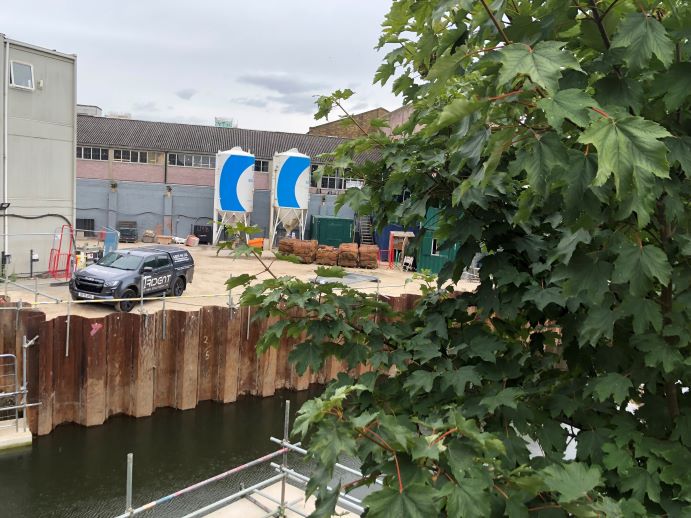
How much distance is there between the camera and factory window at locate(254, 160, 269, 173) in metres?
50.5

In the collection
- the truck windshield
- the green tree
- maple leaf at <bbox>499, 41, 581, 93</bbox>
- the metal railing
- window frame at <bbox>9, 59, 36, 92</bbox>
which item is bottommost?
the metal railing

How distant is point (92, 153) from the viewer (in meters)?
47.6

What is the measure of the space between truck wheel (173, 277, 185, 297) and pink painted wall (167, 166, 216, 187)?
26732mm

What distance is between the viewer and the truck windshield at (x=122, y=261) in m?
19.7

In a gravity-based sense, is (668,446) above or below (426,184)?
below

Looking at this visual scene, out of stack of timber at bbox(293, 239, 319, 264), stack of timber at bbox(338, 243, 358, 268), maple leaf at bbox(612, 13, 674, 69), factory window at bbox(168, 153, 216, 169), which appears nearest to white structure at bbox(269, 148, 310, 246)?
stack of timber at bbox(293, 239, 319, 264)

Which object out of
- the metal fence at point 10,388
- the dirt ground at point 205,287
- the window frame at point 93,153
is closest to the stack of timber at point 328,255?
the dirt ground at point 205,287

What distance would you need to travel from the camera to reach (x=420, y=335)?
378 cm

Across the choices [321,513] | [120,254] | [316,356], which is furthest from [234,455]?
[321,513]

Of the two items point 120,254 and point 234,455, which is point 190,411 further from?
point 120,254

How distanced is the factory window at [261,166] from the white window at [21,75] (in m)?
28.2

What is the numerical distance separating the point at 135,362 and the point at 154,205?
110 feet

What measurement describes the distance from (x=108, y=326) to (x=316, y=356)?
11643 millimetres

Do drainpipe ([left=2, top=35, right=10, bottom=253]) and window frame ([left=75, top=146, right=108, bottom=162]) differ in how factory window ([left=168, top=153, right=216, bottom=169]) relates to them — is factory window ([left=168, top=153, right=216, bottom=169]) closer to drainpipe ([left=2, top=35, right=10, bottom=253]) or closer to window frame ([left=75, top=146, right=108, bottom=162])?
window frame ([left=75, top=146, right=108, bottom=162])
